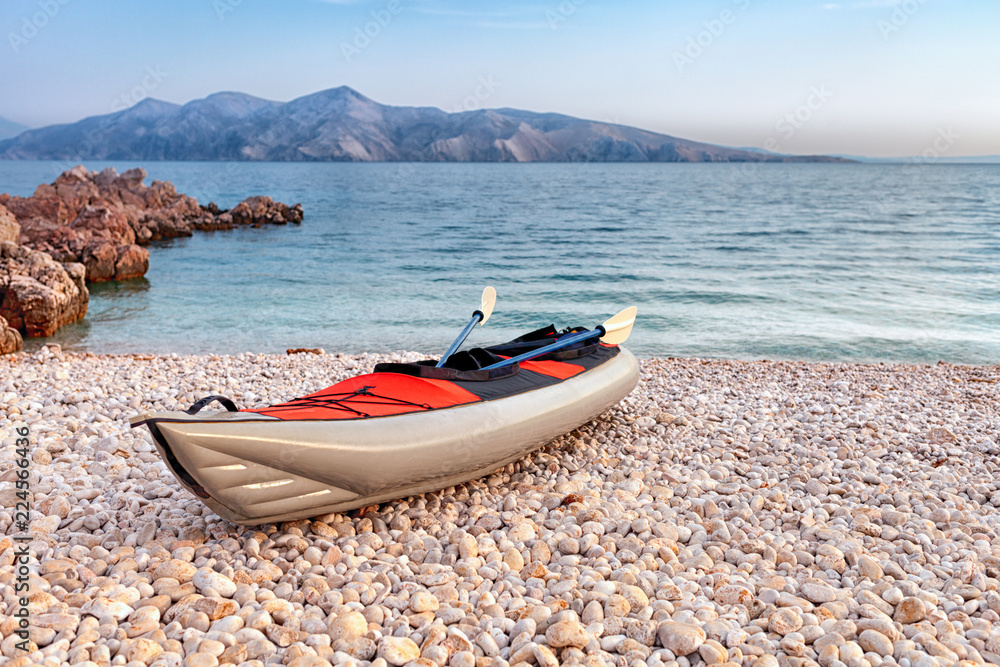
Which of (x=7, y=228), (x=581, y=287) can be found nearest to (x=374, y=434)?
(x=581, y=287)

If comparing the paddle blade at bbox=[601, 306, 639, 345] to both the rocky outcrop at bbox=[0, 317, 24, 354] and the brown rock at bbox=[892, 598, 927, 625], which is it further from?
the rocky outcrop at bbox=[0, 317, 24, 354]

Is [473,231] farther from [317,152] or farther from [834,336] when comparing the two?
[317,152]

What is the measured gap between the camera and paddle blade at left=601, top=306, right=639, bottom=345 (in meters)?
4.93

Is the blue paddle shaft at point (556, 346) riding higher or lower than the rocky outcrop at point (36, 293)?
higher

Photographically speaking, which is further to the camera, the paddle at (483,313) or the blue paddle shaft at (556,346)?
the paddle at (483,313)

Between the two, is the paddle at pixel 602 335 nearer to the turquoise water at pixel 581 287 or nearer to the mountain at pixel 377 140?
the turquoise water at pixel 581 287

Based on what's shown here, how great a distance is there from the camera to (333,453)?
2.94 meters

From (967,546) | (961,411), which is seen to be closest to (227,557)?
(967,546)

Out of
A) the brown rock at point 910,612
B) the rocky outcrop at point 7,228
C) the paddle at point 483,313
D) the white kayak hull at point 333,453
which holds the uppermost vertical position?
the rocky outcrop at point 7,228

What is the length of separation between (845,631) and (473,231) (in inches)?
972

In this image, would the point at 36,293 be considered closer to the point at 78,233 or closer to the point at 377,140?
the point at 78,233

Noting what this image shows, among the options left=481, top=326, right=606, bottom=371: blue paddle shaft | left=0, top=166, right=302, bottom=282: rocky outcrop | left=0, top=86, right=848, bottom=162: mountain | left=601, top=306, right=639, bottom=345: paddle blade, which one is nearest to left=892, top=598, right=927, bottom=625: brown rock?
left=481, top=326, right=606, bottom=371: blue paddle shaft

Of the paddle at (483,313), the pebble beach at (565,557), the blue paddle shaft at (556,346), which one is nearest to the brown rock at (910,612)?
the pebble beach at (565,557)

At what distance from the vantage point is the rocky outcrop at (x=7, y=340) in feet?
25.9
